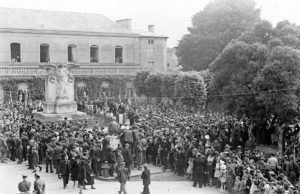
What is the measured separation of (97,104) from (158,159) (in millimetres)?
14736

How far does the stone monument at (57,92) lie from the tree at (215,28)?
73.0 ft

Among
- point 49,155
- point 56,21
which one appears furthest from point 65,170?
point 56,21

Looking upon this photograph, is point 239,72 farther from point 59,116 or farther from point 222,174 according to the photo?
point 59,116

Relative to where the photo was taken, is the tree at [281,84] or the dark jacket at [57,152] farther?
the tree at [281,84]

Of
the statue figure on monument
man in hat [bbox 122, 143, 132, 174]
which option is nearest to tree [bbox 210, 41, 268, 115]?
man in hat [bbox 122, 143, 132, 174]

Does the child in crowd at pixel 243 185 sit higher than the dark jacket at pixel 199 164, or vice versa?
the dark jacket at pixel 199 164

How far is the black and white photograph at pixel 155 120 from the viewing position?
1684cm

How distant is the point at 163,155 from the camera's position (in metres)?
20.2

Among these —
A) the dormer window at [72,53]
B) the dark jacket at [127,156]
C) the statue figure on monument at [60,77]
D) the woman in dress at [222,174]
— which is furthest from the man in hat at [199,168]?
the dormer window at [72,53]

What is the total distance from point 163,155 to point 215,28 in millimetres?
32319

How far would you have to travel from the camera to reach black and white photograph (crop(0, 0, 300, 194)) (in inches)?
663

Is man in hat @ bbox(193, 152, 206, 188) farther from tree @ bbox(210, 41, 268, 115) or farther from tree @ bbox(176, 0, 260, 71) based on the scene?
tree @ bbox(176, 0, 260, 71)

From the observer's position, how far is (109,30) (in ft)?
169

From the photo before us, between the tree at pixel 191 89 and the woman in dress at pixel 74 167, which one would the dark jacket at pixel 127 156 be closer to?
the woman in dress at pixel 74 167
